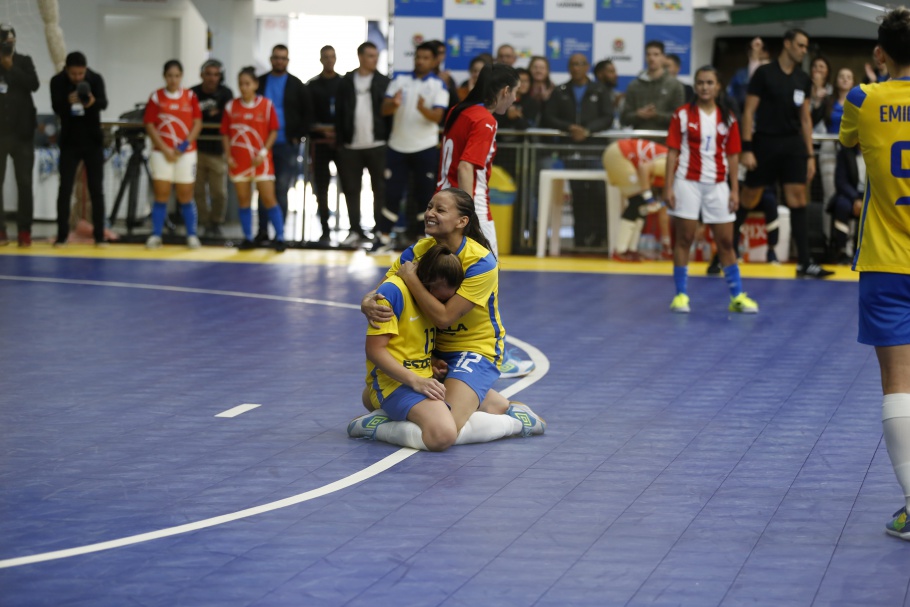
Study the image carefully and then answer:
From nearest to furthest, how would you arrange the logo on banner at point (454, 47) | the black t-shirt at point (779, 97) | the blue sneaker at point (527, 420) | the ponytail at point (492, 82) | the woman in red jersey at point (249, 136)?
the blue sneaker at point (527, 420) → the ponytail at point (492, 82) → the black t-shirt at point (779, 97) → the woman in red jersey at point (249, 136) → the logo on banner at point (454, 47)

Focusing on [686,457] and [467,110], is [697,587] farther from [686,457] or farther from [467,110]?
[467,110]

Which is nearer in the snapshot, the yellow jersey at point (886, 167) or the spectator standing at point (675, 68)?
the yellow jersey at point (886, 167)

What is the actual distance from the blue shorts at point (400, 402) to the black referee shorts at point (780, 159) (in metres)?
7.92

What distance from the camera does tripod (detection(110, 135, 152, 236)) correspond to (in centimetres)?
1570

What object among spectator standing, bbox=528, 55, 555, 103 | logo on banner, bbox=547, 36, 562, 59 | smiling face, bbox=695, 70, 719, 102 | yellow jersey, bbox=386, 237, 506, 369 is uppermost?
logo on banner, bbox=547, 36, 562, 59

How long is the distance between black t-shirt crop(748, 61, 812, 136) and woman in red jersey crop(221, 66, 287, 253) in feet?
16.8

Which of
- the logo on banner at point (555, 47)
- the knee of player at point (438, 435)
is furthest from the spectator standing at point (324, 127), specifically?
the knee of player at point (438, 435)

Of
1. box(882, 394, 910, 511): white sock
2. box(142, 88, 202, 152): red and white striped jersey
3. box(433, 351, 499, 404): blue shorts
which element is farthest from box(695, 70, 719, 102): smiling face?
box(882, 394, 910, 511): white sock

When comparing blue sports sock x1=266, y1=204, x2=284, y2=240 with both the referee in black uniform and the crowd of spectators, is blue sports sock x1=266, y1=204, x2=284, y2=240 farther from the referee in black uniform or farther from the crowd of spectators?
the referee in black uniform

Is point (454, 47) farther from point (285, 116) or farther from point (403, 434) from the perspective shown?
point (403, 434)

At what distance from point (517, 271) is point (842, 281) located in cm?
326

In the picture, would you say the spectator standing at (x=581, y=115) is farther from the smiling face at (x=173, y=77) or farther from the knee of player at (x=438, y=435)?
the knee of player at (x=438, y=435)

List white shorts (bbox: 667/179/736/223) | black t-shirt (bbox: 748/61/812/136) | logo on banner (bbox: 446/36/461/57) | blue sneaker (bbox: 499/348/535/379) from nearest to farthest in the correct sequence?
blue sneaker (bbox: 499/348/535/379) < white shorts (bbox: 667/179/736/223) < black t-shirt (bbox: 748/61/812/136) < logo on banner (bbox: 446/36/461/57)

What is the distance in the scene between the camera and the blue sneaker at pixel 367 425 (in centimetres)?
615
